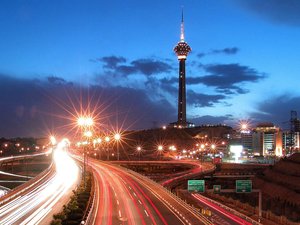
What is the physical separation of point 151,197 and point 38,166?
425 ft

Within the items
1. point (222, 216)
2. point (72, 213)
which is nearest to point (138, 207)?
point (72, 213)

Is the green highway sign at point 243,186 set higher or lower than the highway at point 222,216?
higher

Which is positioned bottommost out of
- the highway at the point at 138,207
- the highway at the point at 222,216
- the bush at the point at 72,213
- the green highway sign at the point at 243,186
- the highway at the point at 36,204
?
the highway at the point at 222,216

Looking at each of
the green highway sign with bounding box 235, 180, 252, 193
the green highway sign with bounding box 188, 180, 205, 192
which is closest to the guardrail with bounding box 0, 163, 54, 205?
Result: the green highway sign with bounding box 188, 180, 205, 192

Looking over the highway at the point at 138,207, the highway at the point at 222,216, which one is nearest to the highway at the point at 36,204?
the highway at the point at 138,207

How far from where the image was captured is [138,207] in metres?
49.6

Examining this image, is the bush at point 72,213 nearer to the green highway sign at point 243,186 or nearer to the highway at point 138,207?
the highway at point 138,207

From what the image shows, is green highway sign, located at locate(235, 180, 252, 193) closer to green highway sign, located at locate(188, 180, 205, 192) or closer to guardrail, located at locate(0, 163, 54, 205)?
green highway sign, located at locate(188, 180, 205, 192)

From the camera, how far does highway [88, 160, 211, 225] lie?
41.2 metres

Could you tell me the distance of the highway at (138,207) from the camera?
41156 mm

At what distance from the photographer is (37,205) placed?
5394 centimetres

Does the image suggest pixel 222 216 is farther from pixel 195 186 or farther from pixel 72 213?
pixel 72 213

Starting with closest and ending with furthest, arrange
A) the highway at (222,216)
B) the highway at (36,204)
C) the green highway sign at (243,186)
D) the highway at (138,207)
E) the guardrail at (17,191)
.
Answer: the highway at (138,207)
the highway at (36,204)
the highway at (222,216)
the guardrail at (17,191)
the green highway sign at (243,186)

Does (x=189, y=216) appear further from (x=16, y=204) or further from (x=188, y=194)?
(x=188, y=194)
